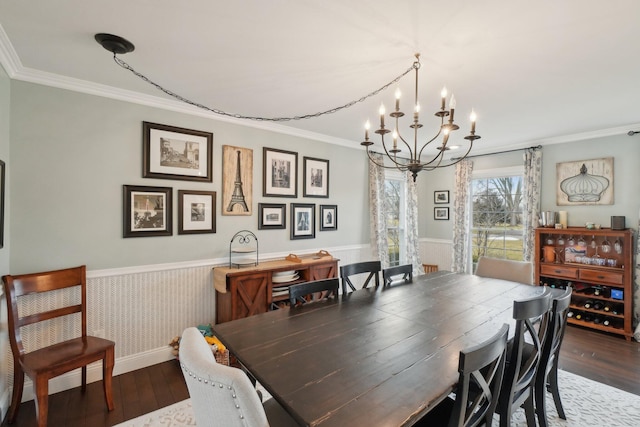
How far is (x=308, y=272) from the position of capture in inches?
142

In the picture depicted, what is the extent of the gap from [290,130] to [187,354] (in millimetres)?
3164

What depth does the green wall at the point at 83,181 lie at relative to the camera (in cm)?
234

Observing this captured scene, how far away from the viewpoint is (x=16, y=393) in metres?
2.09

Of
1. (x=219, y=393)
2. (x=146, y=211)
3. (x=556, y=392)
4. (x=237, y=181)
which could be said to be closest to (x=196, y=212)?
(x=146, y=211)

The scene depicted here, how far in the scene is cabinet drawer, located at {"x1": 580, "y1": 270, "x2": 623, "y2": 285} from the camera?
11.7 feet

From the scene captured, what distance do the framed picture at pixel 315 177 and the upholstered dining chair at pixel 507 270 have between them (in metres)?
2.21

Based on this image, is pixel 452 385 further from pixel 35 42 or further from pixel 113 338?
pixel 35 42

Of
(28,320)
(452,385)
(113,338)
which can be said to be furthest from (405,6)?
(113,338)

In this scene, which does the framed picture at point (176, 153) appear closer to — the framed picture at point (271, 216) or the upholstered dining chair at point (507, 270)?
the framed picture at point (271, 216)

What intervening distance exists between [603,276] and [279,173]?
4192mm

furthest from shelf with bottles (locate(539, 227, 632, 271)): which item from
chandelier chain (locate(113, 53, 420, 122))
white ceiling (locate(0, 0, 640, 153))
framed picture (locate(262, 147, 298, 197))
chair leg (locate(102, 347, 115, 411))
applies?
chair leg (locate(102, 347, 115, 411))

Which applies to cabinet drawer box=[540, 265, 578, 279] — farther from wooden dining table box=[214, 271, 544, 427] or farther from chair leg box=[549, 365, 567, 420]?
chair leg box=[549, 365, 567, 420]

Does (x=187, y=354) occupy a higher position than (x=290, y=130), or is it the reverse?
(x=290, y=130)

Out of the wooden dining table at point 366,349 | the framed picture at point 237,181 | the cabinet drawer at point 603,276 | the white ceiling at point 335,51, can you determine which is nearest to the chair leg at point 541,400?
the wooden dining table at point 366,349
